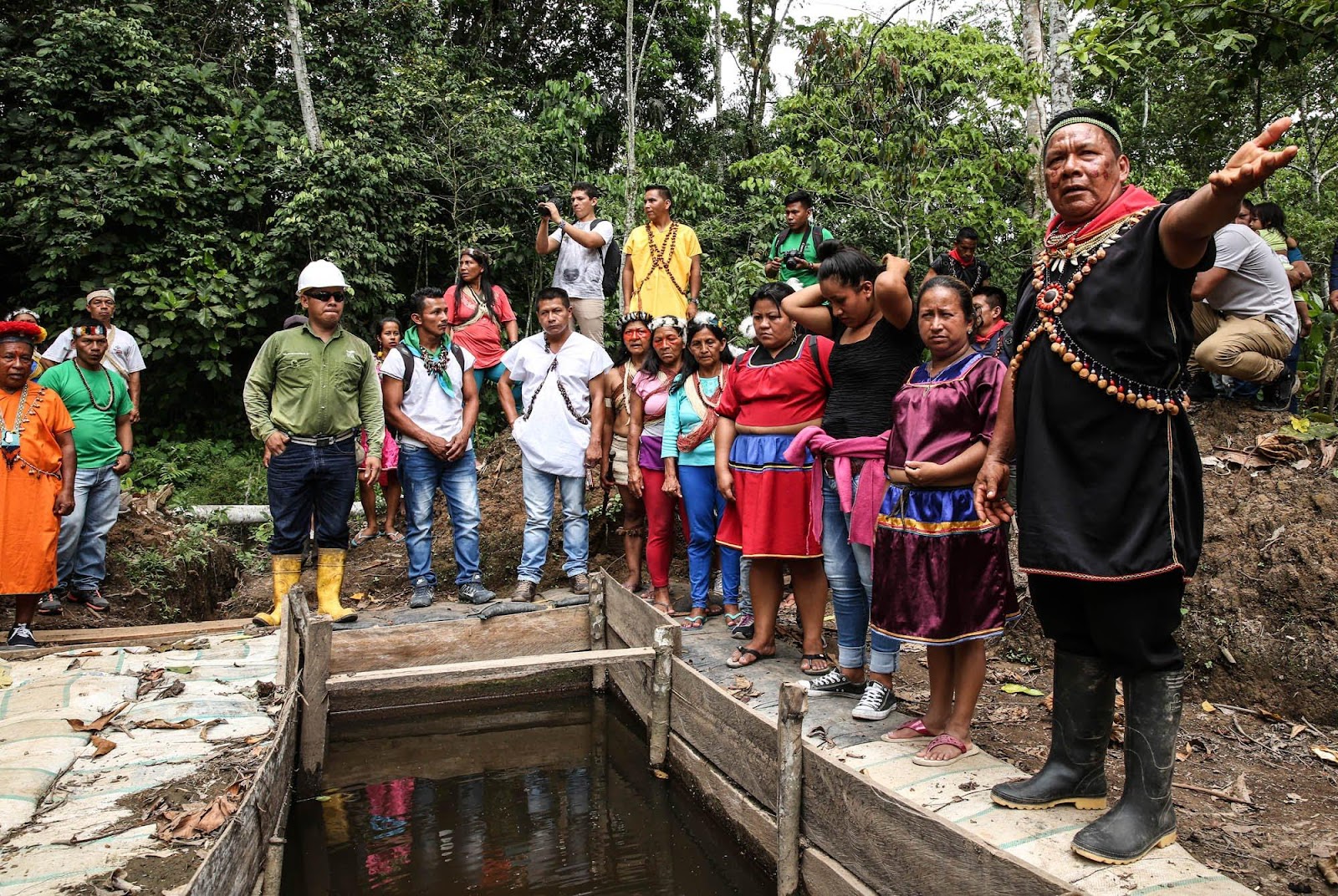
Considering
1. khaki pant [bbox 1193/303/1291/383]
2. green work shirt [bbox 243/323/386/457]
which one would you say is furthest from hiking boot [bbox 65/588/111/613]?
khaki pant [bbox 1193/303/1291/383]

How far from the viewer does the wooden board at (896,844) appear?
241 centimetres

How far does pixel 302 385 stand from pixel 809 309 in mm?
3119

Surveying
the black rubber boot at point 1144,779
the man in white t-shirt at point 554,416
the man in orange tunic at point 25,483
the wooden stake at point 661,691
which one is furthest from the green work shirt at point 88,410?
the black rubber boot at point 1144,779

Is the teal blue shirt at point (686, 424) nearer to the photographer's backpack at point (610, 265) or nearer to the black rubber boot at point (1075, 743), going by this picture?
the photographer's backpack at point (610, 265)

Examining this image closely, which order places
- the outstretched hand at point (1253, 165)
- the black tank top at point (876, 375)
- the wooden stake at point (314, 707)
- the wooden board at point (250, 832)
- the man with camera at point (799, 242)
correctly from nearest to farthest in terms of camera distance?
the outstretched hand at point (1253, 165) → the wooden board at point (250, 832) → the black tank top at point (876, 375) → the wooden stake at point (314, 707) → the man with camera at point (799, 242)

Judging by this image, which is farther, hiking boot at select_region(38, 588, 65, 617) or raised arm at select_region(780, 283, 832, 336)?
hiking boot at select_region(38, 588, 65, 617)

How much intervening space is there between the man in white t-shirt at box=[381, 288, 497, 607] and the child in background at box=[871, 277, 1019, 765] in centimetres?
349

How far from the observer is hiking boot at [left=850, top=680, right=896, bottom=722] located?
3.94m

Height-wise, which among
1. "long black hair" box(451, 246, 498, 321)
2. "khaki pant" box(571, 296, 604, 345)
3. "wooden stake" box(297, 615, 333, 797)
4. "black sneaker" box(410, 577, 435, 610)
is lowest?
"wooden stake" box(297, 615, 333, 797)

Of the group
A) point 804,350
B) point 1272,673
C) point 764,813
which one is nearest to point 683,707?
point 764,813

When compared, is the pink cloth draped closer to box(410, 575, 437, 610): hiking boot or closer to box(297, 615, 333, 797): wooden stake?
box(297, 615, 333, 797): wooden stake

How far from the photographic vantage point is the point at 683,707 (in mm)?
4793

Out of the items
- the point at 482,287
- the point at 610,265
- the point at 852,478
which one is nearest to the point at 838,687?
the point at 852,478

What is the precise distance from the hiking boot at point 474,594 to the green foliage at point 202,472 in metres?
6.38
